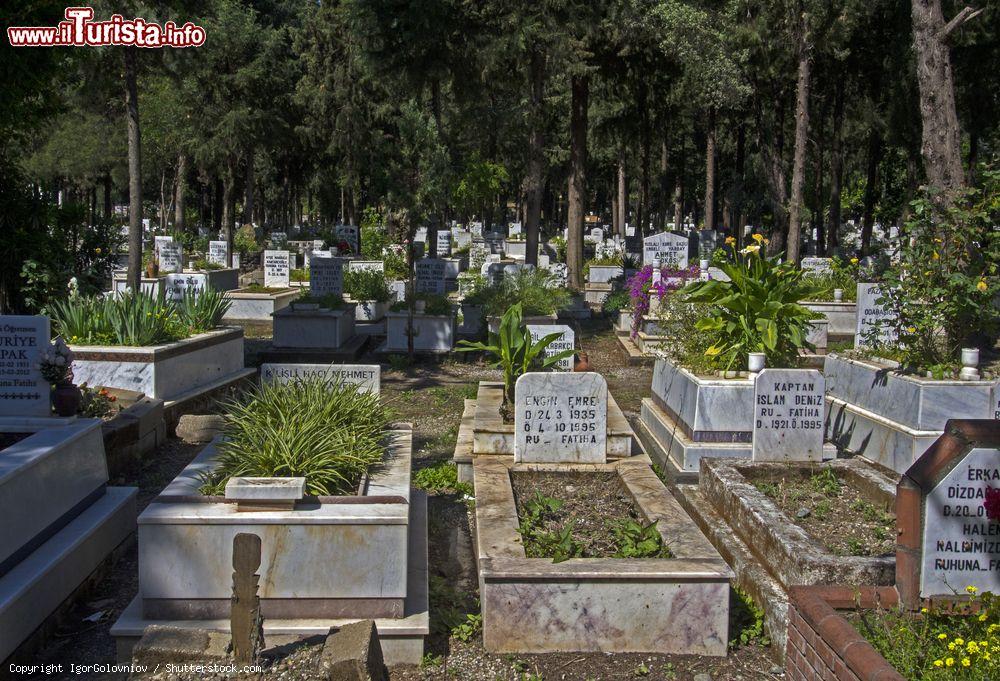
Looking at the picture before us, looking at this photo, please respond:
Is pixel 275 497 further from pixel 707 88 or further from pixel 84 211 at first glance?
pixel 707 88

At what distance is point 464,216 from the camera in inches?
3051

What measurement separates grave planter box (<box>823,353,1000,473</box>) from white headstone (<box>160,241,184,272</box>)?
70.4 feet

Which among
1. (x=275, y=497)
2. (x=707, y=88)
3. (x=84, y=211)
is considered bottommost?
(x=275, y=497)

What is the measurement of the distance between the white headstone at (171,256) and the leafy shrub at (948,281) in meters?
22.0

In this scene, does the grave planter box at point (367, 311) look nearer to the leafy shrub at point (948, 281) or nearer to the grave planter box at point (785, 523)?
the leafy shrub at point (948, 281)

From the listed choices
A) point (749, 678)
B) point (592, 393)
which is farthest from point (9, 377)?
point (749, 678)

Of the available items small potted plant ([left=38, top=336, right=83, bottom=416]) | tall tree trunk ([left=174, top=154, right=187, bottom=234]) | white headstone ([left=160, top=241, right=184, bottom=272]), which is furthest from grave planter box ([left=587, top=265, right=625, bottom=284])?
small potted plant ([left=38, top=336, right=83, bottom=416])

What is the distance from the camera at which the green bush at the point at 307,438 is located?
639 cm

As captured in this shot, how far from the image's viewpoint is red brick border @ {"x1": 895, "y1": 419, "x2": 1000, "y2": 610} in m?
4.63

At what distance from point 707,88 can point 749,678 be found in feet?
71.3

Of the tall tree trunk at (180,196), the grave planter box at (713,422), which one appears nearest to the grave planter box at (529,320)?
the grave planter box at (713,422)

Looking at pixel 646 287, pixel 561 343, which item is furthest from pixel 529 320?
pixel 561 343

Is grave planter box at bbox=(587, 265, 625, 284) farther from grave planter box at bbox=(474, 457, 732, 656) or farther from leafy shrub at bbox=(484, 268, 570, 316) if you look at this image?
grave planter box at bbox=(474, 457, 732, 656)

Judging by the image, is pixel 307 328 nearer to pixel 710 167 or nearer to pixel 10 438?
pixel 10 438
